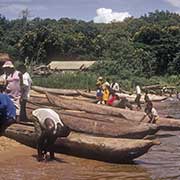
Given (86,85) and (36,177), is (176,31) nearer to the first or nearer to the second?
(86,85)

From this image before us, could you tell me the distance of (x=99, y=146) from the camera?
9.72m

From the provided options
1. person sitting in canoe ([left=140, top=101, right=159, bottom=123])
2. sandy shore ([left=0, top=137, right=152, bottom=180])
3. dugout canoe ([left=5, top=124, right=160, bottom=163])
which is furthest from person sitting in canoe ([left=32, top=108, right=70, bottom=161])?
person sitting in canoe ([left=140, top=101, right=159, bottom=123])

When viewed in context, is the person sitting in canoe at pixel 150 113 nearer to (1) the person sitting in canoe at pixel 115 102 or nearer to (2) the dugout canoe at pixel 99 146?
(1) the person sitting in canoe at pixel 115 102

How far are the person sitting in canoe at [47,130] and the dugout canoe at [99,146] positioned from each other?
1.68ft

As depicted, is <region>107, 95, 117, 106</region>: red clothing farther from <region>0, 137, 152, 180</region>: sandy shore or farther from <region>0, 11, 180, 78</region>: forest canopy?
<region>0, 11, 180, 78</region>: forest canopy

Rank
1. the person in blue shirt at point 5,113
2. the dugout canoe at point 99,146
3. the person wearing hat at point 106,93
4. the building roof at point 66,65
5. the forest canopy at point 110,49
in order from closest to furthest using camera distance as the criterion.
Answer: the person in blue shirt at point 5,113 → the dugout canoe at point 99,146 → the person wearing hat at point 106,93 → the forest canopy at point 110,49 → the building roof at point 66,65

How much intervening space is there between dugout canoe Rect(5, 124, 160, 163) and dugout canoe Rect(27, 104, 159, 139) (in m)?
1.36

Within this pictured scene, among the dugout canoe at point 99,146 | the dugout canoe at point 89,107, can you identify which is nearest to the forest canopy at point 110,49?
the dugout canoe at point 89,107

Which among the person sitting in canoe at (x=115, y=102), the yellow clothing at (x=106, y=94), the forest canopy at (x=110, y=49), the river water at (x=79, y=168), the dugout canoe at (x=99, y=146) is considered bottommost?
the river water at (x=79, y=168)

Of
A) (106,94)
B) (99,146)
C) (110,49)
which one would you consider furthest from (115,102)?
(110,49)

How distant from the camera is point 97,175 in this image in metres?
8.89

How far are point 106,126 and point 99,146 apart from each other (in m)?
1.99

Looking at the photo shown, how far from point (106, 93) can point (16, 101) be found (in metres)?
7.60

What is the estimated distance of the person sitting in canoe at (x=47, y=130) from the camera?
9320 millimetres
